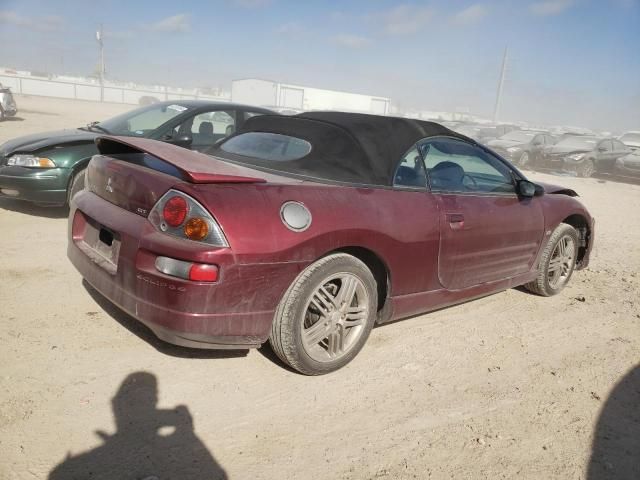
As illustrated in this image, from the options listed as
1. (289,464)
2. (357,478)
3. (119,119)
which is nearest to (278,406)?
(289,464)

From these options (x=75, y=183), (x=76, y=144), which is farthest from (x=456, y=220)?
(x=76, y=144)

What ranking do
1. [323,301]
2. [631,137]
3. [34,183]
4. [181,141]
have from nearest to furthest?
[323,301] < [34,183] < [181,141] < [631,137]

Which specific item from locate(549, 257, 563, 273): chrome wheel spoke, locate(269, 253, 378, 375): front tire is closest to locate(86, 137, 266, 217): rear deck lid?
locate(269, 253, 378, 375): front tire

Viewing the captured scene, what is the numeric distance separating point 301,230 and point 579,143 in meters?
18.7

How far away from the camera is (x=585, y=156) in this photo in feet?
55.7

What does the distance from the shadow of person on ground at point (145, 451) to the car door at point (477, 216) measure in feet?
6.25

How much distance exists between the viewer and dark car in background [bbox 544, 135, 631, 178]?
17031 mm

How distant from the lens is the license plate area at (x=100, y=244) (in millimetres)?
2578

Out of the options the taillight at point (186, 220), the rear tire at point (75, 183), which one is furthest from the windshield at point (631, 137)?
the taillight at point (186, 220)

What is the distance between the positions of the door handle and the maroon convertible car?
11mm

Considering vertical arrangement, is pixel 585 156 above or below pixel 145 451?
above

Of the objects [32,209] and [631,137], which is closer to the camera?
[32,209]

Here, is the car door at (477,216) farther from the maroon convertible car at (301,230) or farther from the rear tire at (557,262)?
the rear tire at (557,262)

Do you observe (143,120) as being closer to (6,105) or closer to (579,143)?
(6,105)
